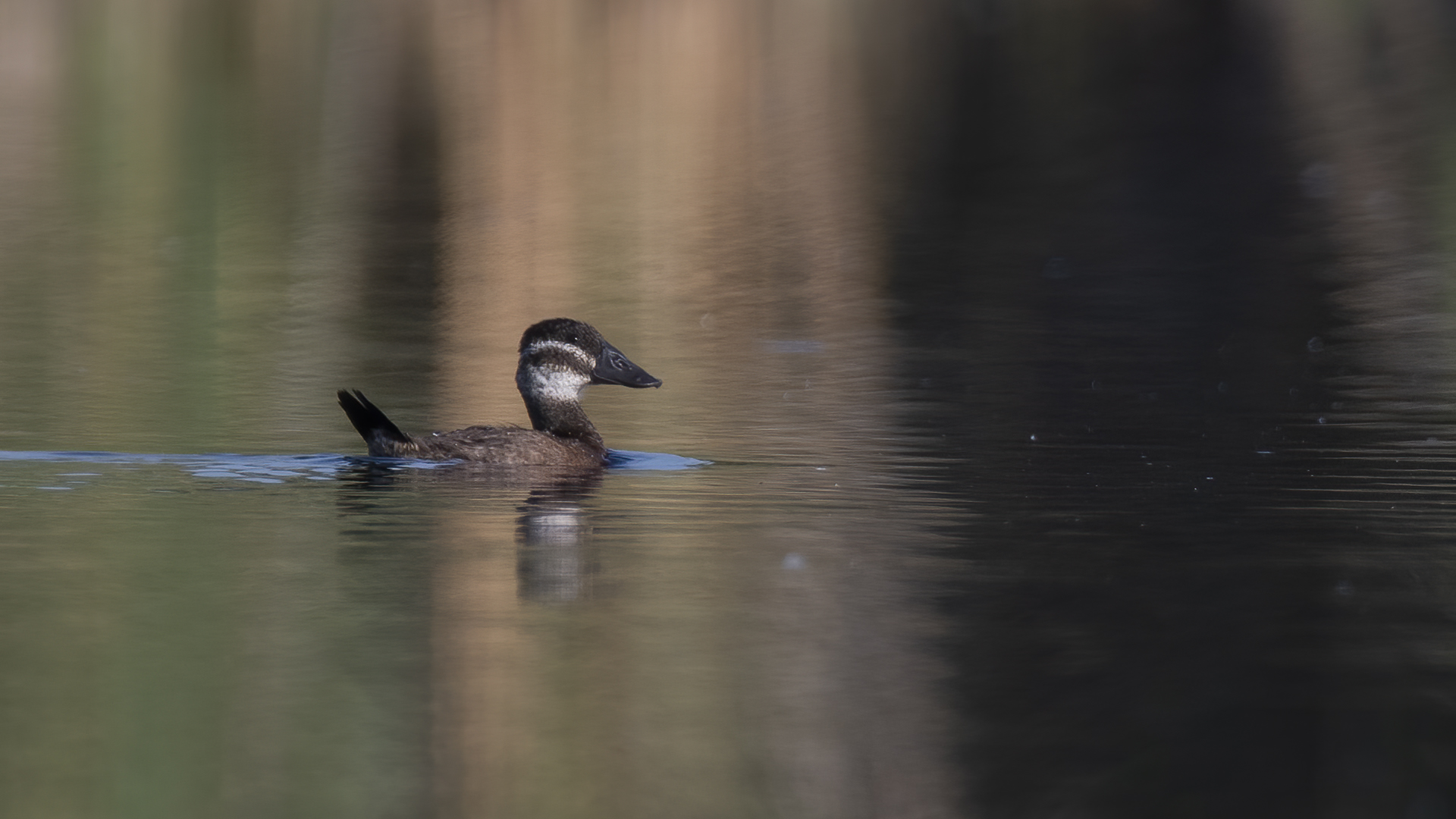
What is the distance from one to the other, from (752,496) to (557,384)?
2506 mm

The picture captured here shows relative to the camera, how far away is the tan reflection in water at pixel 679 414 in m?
6.01

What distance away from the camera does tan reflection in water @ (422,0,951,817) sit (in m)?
6.01

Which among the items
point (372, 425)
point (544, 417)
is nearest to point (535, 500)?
point (372, 425)

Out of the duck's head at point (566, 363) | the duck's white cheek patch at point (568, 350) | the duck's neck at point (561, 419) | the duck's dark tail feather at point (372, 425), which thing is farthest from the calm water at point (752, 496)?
the duck's white cheek patch at point (568, 350)

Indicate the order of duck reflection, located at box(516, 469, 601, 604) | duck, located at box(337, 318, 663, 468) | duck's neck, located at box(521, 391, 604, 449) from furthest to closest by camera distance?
duck's neck, located at box(521, 391, 604, 449) → duck, located at box(337, 318, 663, 468) → duck reflection, located at box(516, 469, 601, 604)

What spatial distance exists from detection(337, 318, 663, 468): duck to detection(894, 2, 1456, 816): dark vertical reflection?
1.93 metres

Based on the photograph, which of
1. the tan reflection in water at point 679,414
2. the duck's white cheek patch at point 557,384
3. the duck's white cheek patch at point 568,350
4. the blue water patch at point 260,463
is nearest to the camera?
the tan reflection in water at point 679,414

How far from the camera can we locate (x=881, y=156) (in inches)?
1495

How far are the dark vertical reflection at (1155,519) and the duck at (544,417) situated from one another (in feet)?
6.35

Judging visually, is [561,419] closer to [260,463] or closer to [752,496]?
[260,463]

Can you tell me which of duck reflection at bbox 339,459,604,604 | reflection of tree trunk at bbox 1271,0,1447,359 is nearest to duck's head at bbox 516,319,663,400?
duck reflection at bbox 339,459,604,604

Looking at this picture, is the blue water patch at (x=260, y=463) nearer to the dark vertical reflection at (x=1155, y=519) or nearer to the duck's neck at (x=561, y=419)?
the duck's neck at (x=561, y=419)

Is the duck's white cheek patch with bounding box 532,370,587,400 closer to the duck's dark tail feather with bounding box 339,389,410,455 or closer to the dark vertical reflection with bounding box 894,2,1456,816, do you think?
the duck's dark tail feather with bounding box 339,389,410,455

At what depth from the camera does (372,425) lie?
11.7 meters
